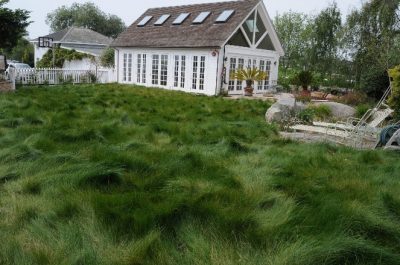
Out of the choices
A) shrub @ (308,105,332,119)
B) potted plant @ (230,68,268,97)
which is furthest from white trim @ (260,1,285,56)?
shrub @ (308,105,332,119)

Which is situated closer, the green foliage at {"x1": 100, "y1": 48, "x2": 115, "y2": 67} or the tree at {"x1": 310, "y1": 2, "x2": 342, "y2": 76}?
the tree at {"x1": 310, "y1": 2, "x2": 342, "y2": 76}

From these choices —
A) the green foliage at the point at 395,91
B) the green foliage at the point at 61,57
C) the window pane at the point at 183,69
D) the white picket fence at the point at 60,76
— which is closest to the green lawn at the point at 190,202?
the green foliage at the point at 395,91

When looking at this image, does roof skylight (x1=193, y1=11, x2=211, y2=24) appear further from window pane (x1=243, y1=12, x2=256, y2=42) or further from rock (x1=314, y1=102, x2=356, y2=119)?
rock (x1=314, y1=102, x2=356, y2=119)

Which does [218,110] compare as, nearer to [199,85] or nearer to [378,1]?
[199,85]

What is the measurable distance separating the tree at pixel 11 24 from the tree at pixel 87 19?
169ft

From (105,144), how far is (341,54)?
20180 millimetres

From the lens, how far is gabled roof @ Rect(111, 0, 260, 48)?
18.9m

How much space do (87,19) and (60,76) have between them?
151 feet

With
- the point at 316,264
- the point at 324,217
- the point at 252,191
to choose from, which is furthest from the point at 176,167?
the point at 316,264

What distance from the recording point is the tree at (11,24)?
15.1 meters

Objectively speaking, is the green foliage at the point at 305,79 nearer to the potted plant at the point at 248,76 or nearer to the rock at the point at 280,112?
the potted plant at the point at 248,76

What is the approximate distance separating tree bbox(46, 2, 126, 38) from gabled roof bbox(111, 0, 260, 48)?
43.7 metres

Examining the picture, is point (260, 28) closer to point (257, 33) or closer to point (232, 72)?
point (257, 33)

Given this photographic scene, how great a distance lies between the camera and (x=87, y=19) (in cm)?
6475
